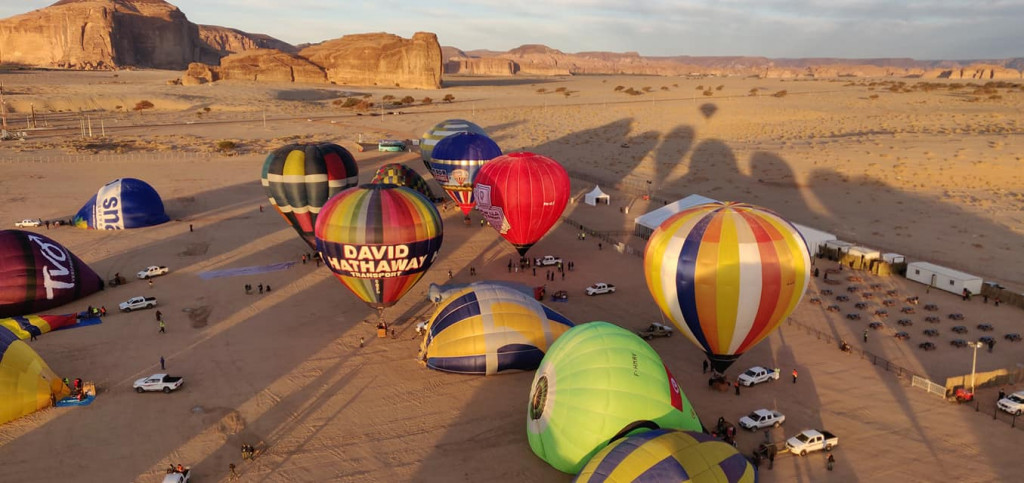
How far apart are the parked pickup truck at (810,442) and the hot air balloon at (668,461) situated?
372 centimetres

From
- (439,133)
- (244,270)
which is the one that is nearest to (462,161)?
(439,133)

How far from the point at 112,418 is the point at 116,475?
3.18m

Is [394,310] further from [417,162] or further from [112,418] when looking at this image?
[417,162]

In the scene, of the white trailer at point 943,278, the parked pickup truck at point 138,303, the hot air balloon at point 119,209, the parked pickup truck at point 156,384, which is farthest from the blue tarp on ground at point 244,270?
the white trailer at point 943,278

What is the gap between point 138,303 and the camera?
27828mm

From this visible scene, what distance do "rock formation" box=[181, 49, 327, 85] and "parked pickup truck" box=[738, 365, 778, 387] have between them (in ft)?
472

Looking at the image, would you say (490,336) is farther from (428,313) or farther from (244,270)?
(244,270)

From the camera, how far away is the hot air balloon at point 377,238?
23.9 metres

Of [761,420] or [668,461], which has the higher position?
[668,461]

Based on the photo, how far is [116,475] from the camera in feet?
54.8

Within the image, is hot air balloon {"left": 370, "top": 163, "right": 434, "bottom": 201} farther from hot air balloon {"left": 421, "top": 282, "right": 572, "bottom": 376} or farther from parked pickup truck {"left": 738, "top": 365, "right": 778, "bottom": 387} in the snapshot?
parked pickup truck {"left": 738, "top": 365, "right": 778, "bottom": 387}

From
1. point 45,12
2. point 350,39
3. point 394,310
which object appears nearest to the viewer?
point 394,310

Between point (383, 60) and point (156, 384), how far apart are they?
14127cm

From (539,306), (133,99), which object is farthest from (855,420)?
(133,99)
